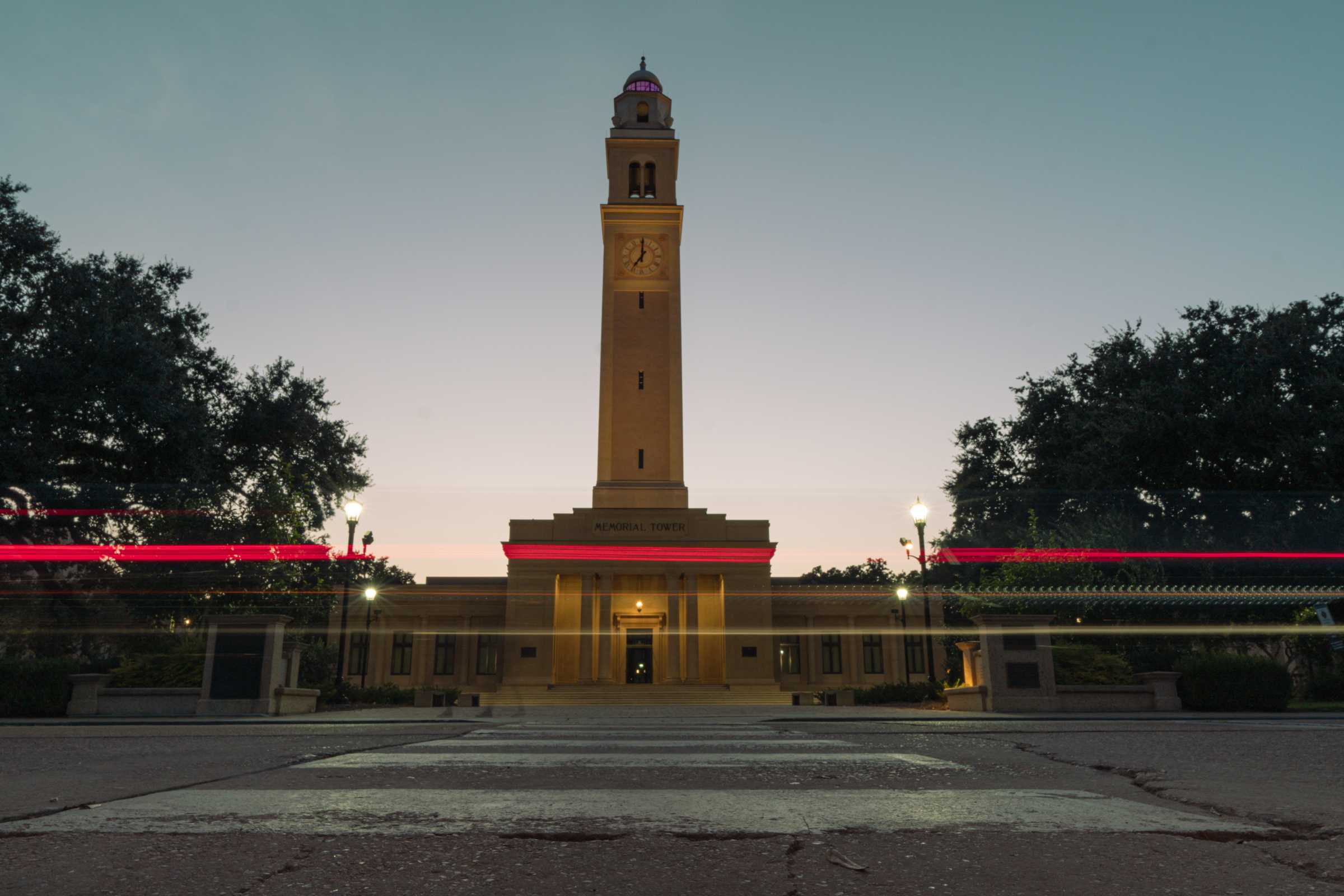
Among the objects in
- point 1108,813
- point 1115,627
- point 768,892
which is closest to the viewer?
point 768,892

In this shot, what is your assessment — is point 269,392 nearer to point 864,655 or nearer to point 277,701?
point 277,701

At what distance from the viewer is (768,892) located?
2602 millimetres

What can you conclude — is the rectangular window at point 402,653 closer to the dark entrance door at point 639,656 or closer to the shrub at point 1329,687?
the dark entrance door at point 639,656

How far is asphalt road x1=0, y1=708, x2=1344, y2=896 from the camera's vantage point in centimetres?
275

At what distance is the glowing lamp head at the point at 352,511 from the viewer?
25641mm

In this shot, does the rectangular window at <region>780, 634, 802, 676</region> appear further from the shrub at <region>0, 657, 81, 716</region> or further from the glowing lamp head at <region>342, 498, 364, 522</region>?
the shrub at <region>0, 657, 81, 716</region>

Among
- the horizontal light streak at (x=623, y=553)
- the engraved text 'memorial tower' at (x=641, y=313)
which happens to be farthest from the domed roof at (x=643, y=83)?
the horizontal light streak at (x=623, y=553)

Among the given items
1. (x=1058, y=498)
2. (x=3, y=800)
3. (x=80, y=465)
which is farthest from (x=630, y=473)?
(x=3, y=800)

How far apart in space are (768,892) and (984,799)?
2.24 metres

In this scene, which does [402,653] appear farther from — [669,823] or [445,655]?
[669,823]

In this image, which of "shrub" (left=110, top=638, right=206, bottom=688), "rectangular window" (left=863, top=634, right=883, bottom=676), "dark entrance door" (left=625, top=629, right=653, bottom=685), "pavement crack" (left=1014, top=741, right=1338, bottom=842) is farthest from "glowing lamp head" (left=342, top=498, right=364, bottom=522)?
"rectangular window" (left=863, top=634, right=883, bottom=676)

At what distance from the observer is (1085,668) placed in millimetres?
22156

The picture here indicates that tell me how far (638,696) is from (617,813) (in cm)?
3813

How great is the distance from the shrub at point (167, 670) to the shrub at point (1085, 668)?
20.0 m
